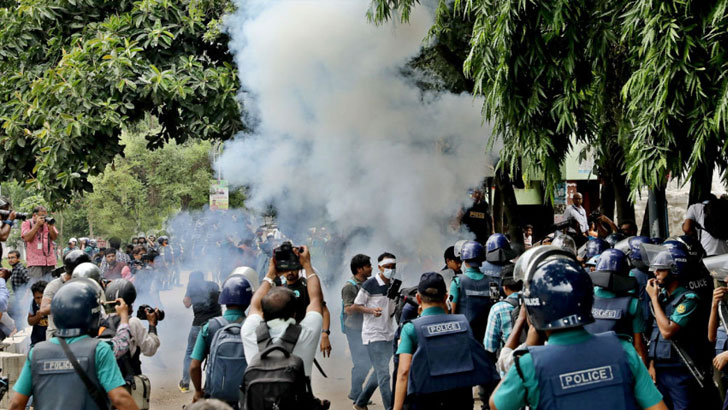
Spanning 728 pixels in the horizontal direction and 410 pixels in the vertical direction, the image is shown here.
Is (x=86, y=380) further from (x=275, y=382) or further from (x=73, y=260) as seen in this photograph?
(x=73, y=260)

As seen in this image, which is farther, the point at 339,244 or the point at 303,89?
the point at 339,244

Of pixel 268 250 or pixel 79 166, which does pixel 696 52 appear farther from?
pixel 79 166

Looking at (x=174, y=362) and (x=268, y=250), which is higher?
(x=268, y=250)

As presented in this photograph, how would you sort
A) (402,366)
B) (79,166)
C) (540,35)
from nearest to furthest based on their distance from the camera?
1. (402,366)
2. (540,35)
3. (79,166)

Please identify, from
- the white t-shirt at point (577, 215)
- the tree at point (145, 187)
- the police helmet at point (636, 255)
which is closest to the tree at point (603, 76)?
the police helmet at point (636, 255)

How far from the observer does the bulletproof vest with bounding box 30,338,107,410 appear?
384 cm

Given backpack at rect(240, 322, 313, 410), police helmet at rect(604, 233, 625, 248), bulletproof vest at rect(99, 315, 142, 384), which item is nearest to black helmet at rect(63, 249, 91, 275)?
bulletproof vest at rect(99, 315, 142, 384)

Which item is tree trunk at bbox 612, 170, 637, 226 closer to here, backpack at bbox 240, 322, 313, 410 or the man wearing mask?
the man wearing mask

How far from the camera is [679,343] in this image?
208 inches

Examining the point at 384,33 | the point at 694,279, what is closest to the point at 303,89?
the point at 384,33

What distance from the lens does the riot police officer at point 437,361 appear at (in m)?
A: 4.59

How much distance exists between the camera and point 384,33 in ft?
36.3

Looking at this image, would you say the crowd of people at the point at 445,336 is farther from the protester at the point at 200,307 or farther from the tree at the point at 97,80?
the tree at the point at 97,80

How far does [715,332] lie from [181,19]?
25.2ft
